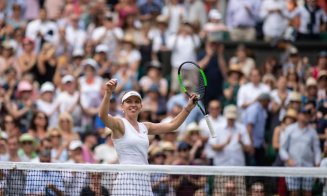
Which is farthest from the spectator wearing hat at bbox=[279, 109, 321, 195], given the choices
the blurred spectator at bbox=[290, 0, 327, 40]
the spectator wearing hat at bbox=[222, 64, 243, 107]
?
the blurred spectator at bbox=[290, 0, 327, 40]

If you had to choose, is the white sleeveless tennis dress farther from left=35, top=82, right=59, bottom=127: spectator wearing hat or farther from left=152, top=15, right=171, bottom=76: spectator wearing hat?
left=152, top=15, right=171, bottom=76: spectator wearing hat

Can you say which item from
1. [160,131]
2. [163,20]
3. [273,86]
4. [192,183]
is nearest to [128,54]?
[163,20]

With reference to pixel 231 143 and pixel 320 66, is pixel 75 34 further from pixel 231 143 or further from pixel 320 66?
pixel 231 143

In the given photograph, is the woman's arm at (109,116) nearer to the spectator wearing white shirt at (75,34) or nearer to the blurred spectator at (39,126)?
the blurred spectator at (39,126)

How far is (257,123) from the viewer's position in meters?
22.6

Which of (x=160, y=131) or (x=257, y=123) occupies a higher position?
(x=257, y=123)

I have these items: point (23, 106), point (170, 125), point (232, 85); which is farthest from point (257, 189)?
point (23, 106)

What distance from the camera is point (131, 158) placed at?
48.6 ft

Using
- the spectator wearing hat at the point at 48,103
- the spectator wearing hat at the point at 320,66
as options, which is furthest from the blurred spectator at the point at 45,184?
the spectator wearing hat at the point at 320,66

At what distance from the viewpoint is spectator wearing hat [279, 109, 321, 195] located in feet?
68.4

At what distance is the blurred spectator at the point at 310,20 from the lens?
2625cm

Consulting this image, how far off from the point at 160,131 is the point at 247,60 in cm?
972

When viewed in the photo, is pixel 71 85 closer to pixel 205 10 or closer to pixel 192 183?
pixel 205 10

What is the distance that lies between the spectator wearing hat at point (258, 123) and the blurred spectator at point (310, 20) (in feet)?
13.2
